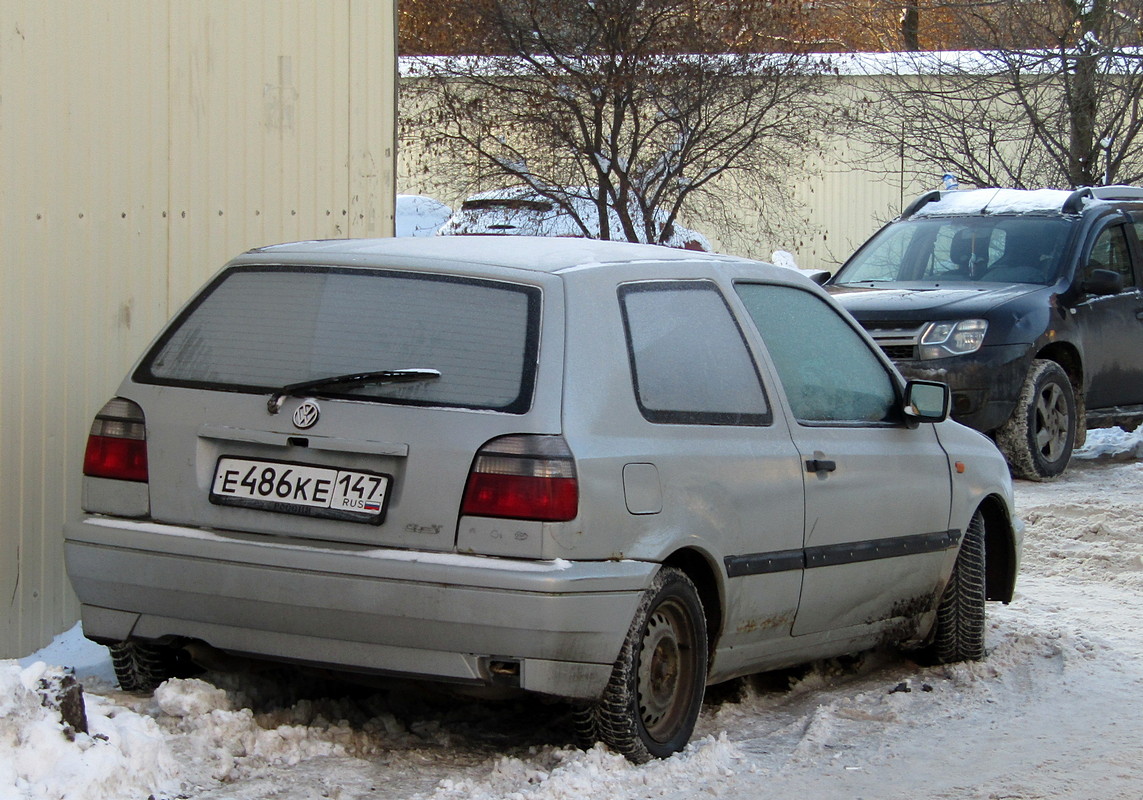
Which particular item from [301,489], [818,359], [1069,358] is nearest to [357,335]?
[301,489]

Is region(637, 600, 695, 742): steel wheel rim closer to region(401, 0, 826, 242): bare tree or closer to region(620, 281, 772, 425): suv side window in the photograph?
region(620, 281, 772, 425): suv side window

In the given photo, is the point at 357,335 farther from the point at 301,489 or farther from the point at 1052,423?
the point at 1052,423

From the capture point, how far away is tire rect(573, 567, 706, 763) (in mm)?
4629

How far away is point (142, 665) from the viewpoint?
16.9 feet

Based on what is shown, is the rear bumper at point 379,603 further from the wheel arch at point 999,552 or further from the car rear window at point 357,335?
the wheel arch at point 999,552

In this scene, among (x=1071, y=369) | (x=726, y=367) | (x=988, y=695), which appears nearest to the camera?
(x=726, y=367)

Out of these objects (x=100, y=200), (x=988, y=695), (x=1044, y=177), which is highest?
(x=1044, y=177)

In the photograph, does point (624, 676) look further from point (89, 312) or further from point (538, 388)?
point (89, 312)

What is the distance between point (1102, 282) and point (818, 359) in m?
6.81

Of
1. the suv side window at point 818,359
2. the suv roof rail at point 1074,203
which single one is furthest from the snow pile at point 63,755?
the suv roof rail at point 1074,203

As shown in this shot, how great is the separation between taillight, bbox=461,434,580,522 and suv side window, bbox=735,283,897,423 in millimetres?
1354

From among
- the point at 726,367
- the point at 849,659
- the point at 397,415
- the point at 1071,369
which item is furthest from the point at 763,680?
the point at 1071,369

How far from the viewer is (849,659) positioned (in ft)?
21.7

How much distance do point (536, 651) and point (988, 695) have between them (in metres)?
2.34
